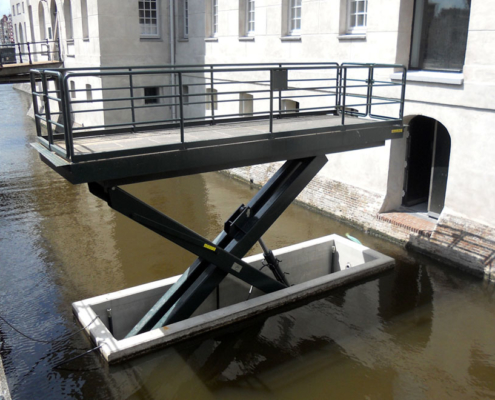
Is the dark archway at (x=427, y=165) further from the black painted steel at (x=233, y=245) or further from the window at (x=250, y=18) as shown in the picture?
the window at (x=250, y=18)

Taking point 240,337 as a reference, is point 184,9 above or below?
above

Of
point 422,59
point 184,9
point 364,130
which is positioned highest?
point 184,9

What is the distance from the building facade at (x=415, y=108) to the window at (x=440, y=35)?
0.02 metres

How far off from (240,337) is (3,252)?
241 inches

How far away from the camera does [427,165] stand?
12.1 meters

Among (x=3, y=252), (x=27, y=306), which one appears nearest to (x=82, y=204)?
(x=3, y=252)

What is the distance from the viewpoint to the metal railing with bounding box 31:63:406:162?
6.03 metres

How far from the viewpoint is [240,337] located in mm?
7625

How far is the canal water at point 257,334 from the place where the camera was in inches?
259

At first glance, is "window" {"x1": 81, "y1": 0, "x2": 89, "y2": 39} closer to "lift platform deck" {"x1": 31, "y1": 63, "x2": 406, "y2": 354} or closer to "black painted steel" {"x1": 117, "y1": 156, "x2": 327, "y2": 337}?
"lift platform deck" {"x1": 31, "y1": 63, "x2": 406, "y2": 354}

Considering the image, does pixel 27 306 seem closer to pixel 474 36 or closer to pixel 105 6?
pixel 474 36

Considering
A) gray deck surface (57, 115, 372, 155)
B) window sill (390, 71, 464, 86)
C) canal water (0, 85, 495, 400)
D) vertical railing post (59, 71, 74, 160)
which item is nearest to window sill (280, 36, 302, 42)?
window sill (390, 71, 464, 86)

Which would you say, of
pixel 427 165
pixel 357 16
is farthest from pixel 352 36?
pixel 427 165

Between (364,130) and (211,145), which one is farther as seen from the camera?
(364,130)
